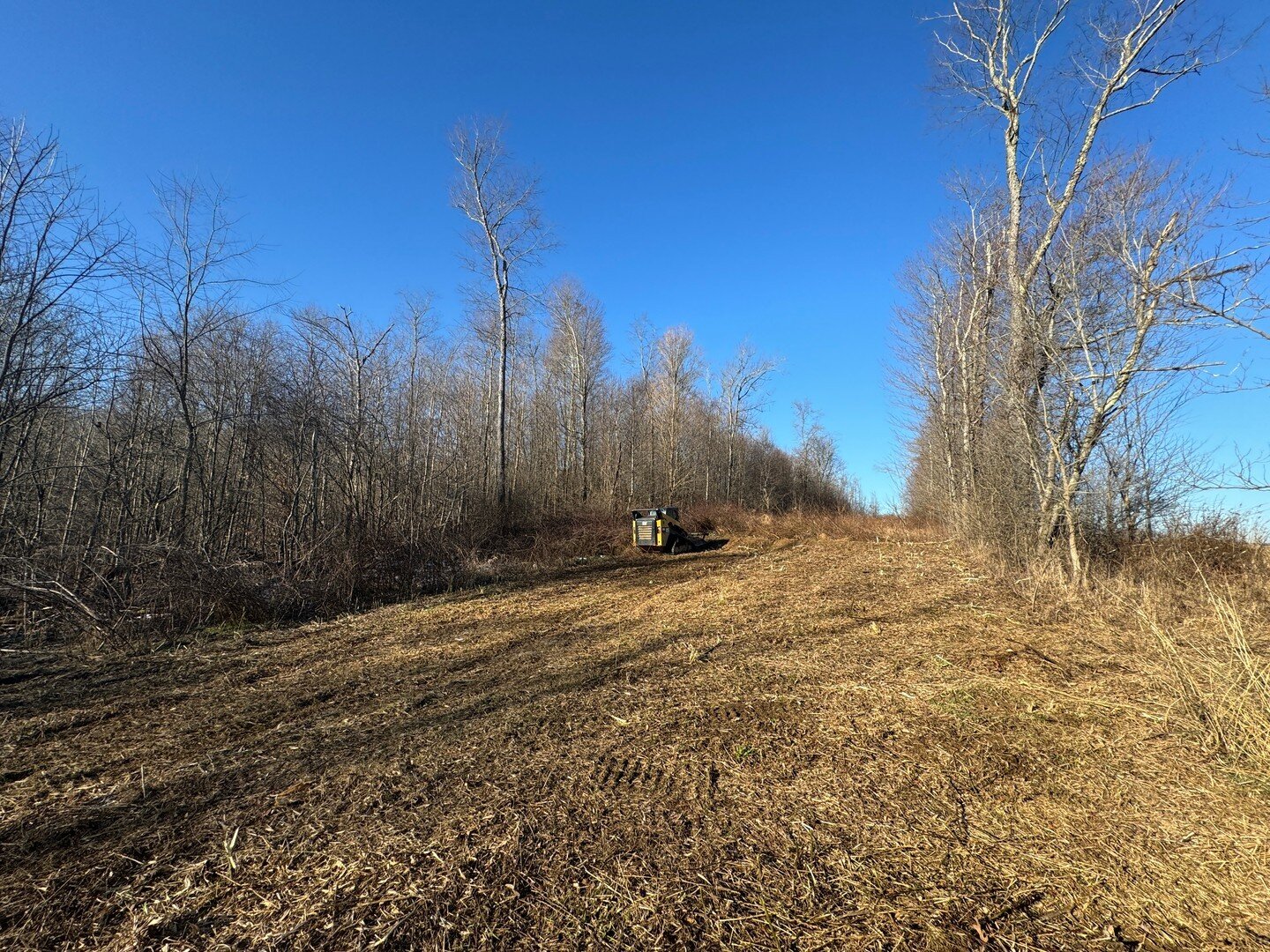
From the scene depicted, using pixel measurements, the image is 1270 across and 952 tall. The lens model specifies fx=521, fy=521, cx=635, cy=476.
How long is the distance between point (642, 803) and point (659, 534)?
13.7 meters

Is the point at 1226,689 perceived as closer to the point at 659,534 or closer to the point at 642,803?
the point at 642,803

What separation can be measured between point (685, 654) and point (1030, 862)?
3161 mm

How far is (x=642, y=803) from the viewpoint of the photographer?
2.54 metres

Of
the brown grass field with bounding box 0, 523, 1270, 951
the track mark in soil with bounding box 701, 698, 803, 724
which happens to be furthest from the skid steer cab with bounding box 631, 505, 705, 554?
the track mark in soil with bounding box 701, 698, 803, 724

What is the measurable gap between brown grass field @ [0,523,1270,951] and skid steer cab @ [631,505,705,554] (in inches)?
439

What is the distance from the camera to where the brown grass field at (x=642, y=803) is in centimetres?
182

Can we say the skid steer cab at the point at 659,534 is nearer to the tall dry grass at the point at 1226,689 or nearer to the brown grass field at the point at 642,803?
the brown grass field at the point at 642,803

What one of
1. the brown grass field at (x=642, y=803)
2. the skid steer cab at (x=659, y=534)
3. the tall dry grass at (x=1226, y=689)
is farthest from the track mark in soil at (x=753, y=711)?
the skid steer cab at (x=659, y=534)

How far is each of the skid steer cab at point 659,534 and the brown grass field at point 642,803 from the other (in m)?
11.2

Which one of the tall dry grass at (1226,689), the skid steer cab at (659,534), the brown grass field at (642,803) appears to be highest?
the skid steer cab at (659,534)

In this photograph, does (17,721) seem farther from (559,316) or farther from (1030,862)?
Answer: (559,316)

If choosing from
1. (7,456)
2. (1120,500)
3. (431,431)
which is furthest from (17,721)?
(1120,500)

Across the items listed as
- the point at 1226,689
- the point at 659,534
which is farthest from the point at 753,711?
the point at 659,534

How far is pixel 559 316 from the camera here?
25.4 meters
